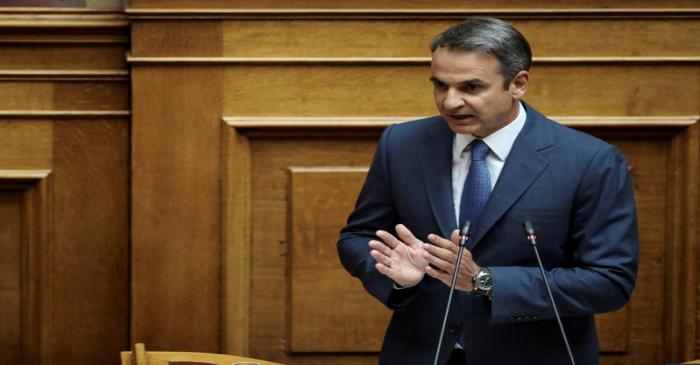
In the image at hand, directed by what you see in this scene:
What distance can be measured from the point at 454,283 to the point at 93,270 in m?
1.17

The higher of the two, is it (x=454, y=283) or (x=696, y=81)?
(x=696, y=81)

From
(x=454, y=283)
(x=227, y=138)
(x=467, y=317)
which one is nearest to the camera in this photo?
(x=454, y=283)

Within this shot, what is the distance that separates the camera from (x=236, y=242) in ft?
7.68

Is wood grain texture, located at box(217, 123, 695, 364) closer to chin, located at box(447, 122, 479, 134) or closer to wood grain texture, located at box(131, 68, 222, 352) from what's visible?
wood grain texture, located at box(131, 68, 222, 352)

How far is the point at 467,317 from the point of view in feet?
5.44

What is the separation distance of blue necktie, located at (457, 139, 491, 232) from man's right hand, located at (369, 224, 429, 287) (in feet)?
0.32

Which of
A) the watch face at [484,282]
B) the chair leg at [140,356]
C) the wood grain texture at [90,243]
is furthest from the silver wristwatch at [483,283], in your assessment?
the wood grain texture at [90,243]

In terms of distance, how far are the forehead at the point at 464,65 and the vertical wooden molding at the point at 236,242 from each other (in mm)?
743

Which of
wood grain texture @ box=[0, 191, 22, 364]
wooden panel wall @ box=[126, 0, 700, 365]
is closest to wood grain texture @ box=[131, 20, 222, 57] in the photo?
wooden panel wall @ box=[126, 0, 700, 365]

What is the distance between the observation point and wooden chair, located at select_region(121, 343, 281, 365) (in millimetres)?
1743

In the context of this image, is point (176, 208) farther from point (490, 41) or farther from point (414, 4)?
point (490, 41)

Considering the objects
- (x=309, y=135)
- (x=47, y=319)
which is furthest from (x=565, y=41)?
(x=47, y=319)

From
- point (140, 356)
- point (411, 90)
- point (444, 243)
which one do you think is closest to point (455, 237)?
point (444, 243)

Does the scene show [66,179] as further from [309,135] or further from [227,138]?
[309,135]
